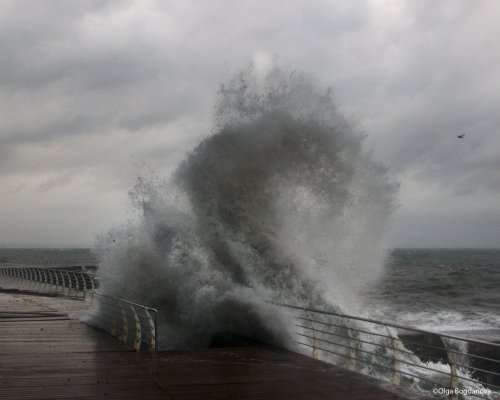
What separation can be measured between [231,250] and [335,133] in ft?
15.4

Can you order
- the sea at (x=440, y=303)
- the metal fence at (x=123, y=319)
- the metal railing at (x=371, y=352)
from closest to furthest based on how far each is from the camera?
the metal railing at (x=371, y=352)
the metal fence at (x=123, y=319)
the sea at (x=440, y=303)

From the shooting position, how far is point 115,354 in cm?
1055

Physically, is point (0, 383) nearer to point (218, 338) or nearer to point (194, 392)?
point (194, 392)

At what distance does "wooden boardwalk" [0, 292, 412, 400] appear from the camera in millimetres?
7445

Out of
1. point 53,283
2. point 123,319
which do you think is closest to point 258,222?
point 123,319

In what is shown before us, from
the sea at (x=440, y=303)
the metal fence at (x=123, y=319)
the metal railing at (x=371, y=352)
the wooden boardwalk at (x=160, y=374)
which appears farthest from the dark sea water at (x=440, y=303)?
the wooden boardwalk at (x=160, y=374)

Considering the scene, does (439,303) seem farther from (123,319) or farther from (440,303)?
(123,319)

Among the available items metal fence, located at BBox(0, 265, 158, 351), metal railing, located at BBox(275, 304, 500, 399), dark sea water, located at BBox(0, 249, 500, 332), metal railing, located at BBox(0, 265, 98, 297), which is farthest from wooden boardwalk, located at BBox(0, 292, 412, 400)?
dark sea water, located at BBox(0, 249, 500, 332)

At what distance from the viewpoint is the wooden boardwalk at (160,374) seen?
293 inches

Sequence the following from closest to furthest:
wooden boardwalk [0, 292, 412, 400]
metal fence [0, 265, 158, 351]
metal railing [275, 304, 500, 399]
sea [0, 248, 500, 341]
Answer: wooden boardwalk [0, 292, 412, 400], metal railing [275, 304, 500, 399], metal fence [0, 265, 158, 351], sea [0, 248, 500, 341]

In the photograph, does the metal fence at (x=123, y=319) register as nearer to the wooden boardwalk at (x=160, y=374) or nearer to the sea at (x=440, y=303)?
the wooden boardwalk at (x=160, y=374)

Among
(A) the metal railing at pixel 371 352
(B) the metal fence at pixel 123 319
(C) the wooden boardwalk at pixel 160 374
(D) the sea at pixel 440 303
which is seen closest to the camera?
(C) the wooden boardwalk at pixel 160 374

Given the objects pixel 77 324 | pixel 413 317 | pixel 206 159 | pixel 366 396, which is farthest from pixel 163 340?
pixel 413 317

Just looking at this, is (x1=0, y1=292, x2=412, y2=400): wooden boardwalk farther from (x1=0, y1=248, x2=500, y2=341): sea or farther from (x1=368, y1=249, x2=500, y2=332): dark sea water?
(x1=368, y1=249, x2=500, y2=332): dark sea water
